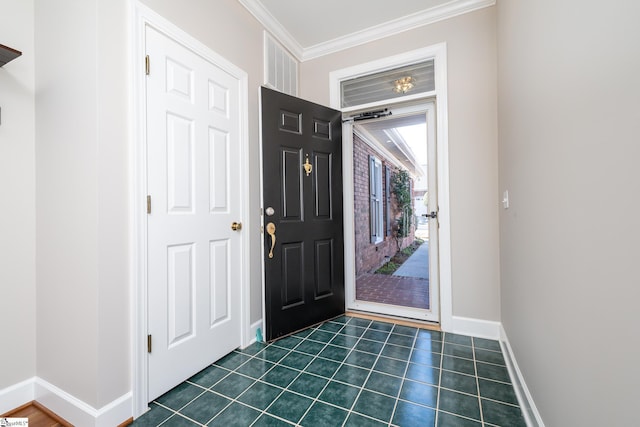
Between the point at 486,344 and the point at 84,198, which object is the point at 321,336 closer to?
the point at 486,344

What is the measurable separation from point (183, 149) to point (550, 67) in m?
1.92

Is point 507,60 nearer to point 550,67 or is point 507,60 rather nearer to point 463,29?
point 463,29

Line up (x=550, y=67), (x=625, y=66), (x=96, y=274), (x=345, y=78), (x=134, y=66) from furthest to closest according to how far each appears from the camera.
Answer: (x=345, y=78) < (x=134, y=66) < (x=96, y=274) < (x=550, y=67) < (x=625, y=66)

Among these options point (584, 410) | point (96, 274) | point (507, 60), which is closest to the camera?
point (584, 410)

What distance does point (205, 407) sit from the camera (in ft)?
4.83

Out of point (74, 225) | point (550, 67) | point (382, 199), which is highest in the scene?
point (550, 67)

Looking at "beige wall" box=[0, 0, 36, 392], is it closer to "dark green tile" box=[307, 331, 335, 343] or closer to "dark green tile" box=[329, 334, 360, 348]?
"dark green tile" box=[307, 331, 335, 343]

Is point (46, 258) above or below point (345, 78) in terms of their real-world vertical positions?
below

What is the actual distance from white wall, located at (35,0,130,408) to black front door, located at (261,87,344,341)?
1.00m

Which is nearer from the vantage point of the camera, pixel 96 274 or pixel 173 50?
pixel 96 274

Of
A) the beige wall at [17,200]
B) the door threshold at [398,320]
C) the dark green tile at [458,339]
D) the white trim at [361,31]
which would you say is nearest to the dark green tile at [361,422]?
the dark green tile at [458,339]

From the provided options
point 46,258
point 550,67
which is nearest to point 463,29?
point 550,67

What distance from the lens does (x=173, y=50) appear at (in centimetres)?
166

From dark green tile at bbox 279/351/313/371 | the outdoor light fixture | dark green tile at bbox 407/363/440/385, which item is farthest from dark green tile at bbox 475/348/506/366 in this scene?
the outdoor light fixture
